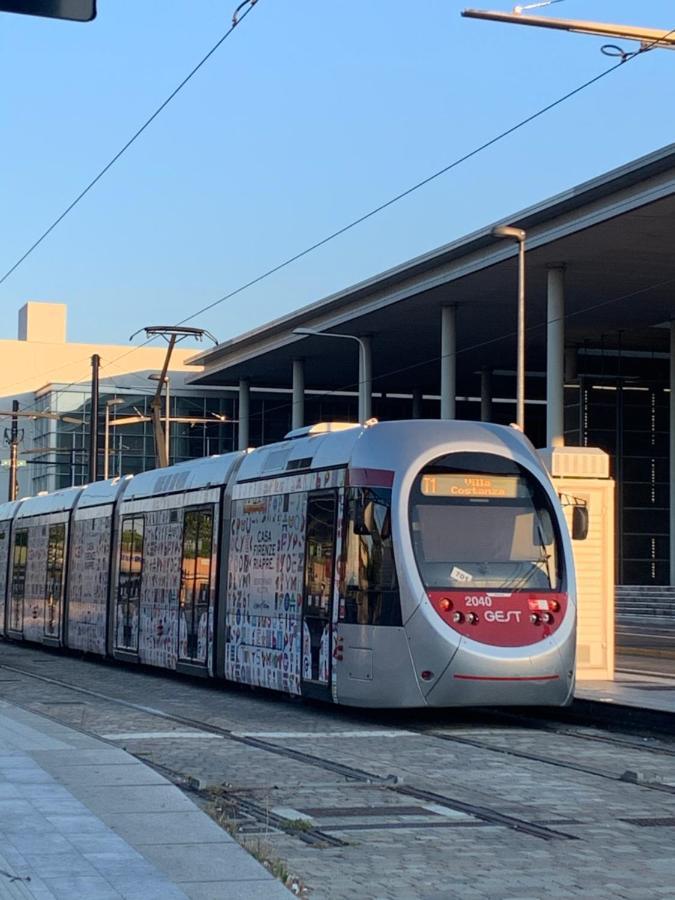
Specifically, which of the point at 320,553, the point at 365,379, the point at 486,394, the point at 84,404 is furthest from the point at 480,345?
the point at 320,553

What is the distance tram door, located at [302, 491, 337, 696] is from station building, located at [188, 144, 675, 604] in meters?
18.6

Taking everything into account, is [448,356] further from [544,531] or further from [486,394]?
[544,531]

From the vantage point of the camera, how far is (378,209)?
2923 cm

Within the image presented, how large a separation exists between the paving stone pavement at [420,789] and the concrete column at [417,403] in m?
51.4

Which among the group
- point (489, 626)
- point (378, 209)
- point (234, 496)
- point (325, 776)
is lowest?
point (325, 776)

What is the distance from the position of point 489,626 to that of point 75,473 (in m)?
64.5

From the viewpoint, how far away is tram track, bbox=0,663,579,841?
29.9 feet

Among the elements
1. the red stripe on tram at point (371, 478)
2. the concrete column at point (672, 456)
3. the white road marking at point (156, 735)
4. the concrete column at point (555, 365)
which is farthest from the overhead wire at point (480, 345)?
the white road marking at point (156, 735)

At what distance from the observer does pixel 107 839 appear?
753 cm

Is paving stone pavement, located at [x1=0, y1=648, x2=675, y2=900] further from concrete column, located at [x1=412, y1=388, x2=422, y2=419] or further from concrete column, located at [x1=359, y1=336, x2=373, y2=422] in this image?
concrete column, located at [x1=412, y1=388, x2=422, y2=419]

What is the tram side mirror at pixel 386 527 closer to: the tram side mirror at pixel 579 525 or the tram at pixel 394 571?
the tram at pixel 394 571

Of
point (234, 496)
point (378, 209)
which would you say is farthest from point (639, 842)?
point (378, 209)

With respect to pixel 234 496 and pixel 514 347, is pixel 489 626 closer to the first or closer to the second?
pixel 234 496

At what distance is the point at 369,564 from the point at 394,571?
1.15 feet
